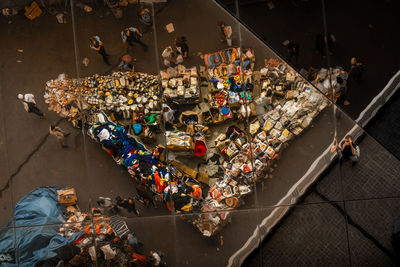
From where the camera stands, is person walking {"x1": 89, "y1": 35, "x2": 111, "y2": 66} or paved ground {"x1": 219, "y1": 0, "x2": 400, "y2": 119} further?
person walking {"x1": 89, "y1": 35, "x2": 111, "y2": 66}

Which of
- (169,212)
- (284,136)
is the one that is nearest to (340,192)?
(284,136)

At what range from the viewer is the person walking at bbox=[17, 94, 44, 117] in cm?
735

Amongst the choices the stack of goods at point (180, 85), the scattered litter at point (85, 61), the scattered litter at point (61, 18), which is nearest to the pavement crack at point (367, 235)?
the stack of goods at point (180, 85)

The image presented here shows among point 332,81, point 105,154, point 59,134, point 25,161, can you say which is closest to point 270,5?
point 332,81

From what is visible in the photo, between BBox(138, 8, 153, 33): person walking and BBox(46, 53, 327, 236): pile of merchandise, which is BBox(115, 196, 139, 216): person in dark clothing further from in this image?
BBox(138, 8, 153, 33): person walking

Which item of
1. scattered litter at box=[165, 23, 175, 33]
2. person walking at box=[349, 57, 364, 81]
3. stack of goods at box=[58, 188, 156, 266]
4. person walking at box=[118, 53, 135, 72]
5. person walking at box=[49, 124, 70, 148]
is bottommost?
stack of goods at box=[58, 188, 156, 266]

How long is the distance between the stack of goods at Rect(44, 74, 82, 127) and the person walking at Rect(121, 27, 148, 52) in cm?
134

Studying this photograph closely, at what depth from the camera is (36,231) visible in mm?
7113

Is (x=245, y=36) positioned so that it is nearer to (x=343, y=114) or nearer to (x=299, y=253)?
(x=343, y=114)

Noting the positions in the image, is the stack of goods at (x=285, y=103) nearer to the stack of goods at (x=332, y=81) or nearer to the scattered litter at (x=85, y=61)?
the stack of goods at (x=332, y=81)

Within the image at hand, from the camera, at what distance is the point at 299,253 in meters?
6.84

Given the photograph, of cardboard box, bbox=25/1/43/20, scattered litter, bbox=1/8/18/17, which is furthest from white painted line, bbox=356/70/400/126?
scattered litter, bbox=1/8/18/17

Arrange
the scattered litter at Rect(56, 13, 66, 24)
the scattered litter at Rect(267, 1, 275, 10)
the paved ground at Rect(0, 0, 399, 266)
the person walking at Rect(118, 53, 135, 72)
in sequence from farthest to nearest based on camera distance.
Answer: the scattered litter at Rect(56, 13, 66, 24) → the person walking at Rect(118, 53, 135, 72) → the scattered litter at Rect(267, 1, 275, 10) → the paved ground at Rect(0, 0, 399, 266)

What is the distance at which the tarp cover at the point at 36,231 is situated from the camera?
707cm
